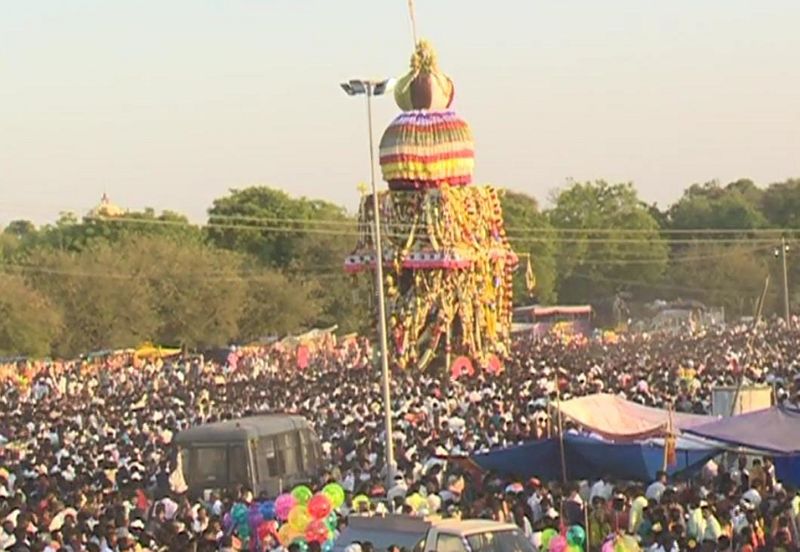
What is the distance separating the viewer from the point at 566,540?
1564cm

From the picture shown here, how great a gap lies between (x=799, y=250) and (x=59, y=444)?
67.3m

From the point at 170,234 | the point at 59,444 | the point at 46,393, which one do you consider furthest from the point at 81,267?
the point at 59,444

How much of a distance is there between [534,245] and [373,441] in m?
63.1

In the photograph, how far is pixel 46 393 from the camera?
140 ft

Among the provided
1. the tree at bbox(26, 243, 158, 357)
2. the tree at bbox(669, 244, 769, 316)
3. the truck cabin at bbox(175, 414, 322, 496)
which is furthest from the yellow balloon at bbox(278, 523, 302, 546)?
the tree at bbox(669, 244, 769, 316)

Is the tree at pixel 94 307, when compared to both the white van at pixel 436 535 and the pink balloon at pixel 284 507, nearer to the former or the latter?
the pink balloon at pixel 284 507

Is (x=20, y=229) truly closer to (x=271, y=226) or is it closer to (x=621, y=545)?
(x=271, y=226)

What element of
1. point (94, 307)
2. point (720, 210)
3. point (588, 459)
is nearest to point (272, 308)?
point (94, 307)

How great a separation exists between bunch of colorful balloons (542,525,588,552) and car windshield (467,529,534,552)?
82 cm

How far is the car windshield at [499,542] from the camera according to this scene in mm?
14219

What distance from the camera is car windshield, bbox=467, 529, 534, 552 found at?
14219 mm

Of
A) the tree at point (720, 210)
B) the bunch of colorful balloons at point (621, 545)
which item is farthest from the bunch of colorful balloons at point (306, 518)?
the tree at point (720, 210)

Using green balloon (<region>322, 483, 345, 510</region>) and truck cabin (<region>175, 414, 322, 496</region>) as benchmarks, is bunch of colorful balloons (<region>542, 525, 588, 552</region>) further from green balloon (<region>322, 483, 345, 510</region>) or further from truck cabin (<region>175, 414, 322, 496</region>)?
truck cabin (<region>175, 414, 322, 496</region>)

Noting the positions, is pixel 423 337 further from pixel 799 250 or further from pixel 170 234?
pixel 799 250
